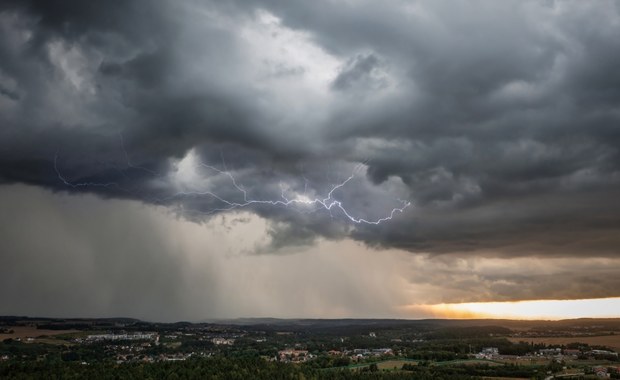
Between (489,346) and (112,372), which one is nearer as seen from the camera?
(112,372)

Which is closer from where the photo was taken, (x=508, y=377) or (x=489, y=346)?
(x=508, y=377)

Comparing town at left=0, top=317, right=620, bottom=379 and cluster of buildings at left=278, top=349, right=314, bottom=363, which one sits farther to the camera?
cluster of buildings at left=278, top=349, right=314, bottom=363

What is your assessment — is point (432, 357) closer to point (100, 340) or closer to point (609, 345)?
point (609, 345)

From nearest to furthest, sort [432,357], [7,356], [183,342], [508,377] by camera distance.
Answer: [508,377]
[7,356]
[432,357]
[183,342]

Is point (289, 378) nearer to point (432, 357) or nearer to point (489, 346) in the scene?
point (432, 357)

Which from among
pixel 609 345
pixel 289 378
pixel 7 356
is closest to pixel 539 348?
pixel 609 345

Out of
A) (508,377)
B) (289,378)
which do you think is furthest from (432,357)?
(289,378)

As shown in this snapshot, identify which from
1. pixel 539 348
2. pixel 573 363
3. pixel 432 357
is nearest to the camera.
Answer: pixel 573 363

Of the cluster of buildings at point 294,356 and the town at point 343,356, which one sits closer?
the town at point 343,356

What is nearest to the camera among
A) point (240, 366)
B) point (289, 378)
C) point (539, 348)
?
point (289, 378)
